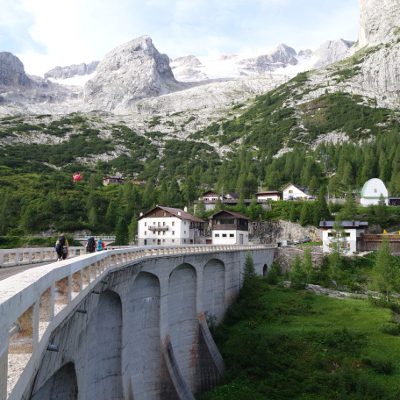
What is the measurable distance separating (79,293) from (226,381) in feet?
91.5

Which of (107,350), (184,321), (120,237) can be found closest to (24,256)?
(107,350)

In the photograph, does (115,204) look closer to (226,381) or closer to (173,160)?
(226,381)

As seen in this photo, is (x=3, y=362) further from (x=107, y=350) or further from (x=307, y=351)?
(x=307, y=351)

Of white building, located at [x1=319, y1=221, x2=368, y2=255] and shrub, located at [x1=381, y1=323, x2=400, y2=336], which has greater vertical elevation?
white building, located at [x1=319, y1=221, x2=368, y2=255]

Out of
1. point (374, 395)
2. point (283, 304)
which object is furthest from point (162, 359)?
point (283, 304)

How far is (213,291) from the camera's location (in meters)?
46.2

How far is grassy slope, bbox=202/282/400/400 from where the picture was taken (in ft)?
105

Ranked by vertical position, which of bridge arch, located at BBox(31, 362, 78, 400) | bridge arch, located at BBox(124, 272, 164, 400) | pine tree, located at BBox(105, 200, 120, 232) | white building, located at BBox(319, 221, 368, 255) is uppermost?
pine tree, located at BBox(105, 200, 120, 232)

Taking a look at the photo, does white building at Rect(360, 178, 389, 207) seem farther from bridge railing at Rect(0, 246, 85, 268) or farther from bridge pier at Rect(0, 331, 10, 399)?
bridge pier at Rect(0, 331, 10, 399)

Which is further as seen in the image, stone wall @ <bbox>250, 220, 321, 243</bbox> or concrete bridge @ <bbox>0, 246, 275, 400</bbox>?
stone wall @ <bbox>250, 220, 321, 243</bbox>

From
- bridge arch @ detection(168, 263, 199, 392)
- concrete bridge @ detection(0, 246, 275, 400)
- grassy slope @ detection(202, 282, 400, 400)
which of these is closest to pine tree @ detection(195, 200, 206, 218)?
concrete bridge @ detection(0, 246, 275, 400)

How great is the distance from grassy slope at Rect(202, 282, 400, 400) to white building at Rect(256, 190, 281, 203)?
62.5 meters

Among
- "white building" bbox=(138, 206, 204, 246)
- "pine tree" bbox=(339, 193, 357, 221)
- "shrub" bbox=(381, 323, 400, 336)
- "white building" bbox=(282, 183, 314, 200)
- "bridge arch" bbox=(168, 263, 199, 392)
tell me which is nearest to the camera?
"bridge arch" bbox=(168, 263, 199, 392)

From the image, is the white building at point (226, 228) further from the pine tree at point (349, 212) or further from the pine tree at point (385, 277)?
the pine tree at point (385, 277)
